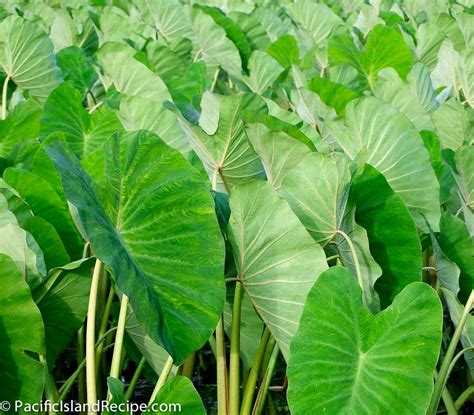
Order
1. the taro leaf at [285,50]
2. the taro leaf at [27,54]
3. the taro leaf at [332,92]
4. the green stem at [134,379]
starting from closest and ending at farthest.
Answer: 1. the green stem at [134,379]
2. the taro leaf at [332,92]
3. the taro leaf at [27,54]
4. the taro leaf at [285,50]

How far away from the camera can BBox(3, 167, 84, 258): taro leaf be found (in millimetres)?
1544

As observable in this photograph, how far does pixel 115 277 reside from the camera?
3.80ft

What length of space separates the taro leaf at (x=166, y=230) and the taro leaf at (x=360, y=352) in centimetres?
14

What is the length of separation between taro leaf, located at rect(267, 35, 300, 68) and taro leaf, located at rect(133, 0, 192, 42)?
54 cm

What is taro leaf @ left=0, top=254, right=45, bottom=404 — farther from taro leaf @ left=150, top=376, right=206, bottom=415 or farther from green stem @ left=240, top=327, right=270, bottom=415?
green stem @ left=240, top=327, right=270, bottom=415

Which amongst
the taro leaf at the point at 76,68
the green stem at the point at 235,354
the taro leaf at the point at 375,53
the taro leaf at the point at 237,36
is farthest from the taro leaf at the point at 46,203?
the taro leaf at the point at 237,36

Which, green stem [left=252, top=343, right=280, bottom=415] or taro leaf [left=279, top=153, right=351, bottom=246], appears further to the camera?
green stem [left=252, top=343, right=280, bottom=415]

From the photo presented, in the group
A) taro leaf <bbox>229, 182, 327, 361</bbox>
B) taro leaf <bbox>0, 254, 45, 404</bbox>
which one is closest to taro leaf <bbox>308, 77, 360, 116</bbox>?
taro leaf <bbox>229, 182, 327, 361</bbox>

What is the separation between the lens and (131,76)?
2.22 metres

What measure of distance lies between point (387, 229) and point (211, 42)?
1.66m

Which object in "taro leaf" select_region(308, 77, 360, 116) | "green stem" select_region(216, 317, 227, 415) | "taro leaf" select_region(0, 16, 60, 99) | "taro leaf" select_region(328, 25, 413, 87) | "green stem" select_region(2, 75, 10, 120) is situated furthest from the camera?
"taro leaf" select_region(328, 25, 413, 87)

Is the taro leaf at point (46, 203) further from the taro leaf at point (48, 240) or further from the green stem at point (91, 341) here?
the green stem at point (91, 341)

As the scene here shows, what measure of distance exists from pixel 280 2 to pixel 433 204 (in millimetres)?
2875

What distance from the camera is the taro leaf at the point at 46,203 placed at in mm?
1544
